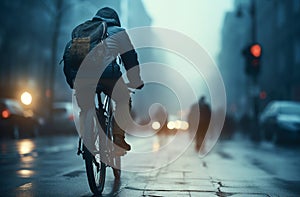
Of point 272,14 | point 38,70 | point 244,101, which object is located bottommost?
point 244,101

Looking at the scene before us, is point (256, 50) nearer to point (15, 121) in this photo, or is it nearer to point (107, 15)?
point (15, 121)

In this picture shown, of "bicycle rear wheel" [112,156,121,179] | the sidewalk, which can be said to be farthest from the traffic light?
"bicycle rear wheel" [112,156,121,179]

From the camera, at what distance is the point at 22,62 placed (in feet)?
148

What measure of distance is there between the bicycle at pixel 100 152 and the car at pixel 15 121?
15.8 meters

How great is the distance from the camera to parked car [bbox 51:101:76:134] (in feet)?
97.7

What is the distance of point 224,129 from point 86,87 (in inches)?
981

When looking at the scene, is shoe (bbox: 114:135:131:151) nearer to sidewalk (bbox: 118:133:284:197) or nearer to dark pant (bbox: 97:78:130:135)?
dark pant (bbox: 97:78:130:135)

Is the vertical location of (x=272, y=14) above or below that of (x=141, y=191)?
above

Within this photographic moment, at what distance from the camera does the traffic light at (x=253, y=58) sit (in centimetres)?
2305

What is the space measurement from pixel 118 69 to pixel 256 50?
675 inches

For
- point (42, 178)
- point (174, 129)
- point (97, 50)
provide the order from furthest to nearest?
point (174, 129)
point (42, 178)
point (97, 50)

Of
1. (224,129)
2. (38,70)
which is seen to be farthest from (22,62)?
(224,129)

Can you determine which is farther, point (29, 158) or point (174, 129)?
point (174, 129)

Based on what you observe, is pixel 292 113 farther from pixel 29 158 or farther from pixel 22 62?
pixel 22 62
